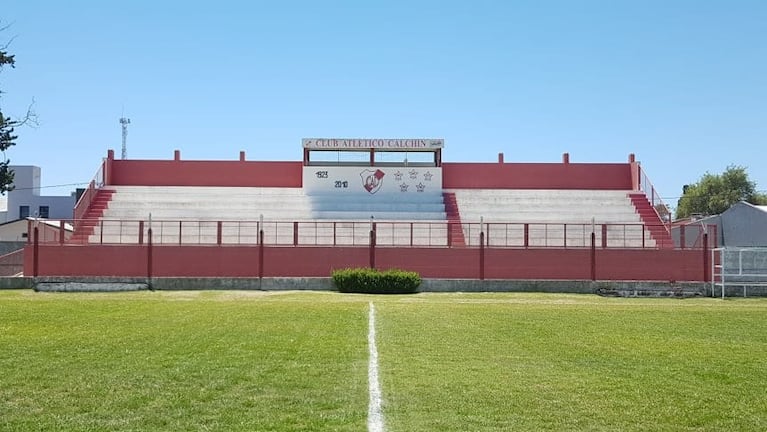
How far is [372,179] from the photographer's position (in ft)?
182

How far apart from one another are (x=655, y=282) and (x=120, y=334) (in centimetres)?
2889

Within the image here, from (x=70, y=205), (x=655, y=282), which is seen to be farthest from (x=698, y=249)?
(x=70, y=205)

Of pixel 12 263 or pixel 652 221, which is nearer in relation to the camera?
pixel 12 263

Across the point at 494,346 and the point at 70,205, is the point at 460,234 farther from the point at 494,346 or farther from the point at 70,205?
the point at 70,205

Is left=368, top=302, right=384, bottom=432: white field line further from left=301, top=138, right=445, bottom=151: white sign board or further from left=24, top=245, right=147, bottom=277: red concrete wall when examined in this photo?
left=301, top=138, right=445, bottom=151: white sign board

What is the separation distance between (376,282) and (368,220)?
11206mm

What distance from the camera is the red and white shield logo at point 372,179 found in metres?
55.5

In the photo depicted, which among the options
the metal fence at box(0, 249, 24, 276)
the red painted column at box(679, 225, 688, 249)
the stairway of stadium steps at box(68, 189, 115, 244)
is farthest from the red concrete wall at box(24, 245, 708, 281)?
the stairway of stadium steps at box(68, 189, 115, 244)

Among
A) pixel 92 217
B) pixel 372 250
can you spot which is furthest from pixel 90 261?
pixel 372 250

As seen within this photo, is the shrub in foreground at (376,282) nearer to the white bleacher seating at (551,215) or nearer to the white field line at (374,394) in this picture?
the white bleacher seating at (551,215)

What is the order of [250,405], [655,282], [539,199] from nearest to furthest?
1. [250,405]
2. [655,282]
3. [539,199]

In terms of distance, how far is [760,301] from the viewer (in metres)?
34.9

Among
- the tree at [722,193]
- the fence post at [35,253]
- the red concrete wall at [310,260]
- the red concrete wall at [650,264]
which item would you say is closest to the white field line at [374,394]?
the red concrete wall at [310,260]

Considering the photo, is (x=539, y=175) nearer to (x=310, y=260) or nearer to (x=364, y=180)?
(x=364, y=180)
